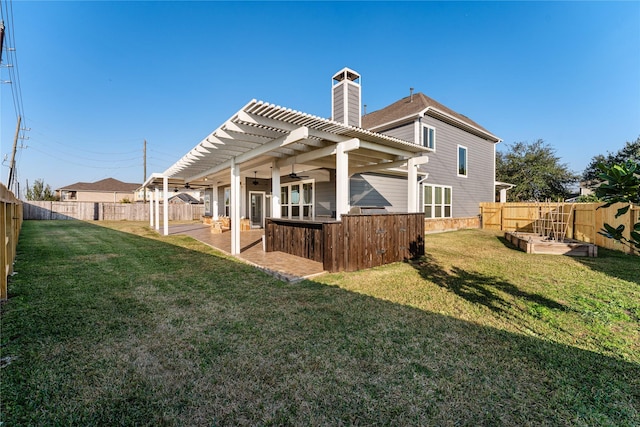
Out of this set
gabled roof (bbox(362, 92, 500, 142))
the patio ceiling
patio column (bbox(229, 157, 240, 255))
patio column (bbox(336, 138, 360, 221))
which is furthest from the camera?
gabled roof (bbox(362, 92, 500, 142))

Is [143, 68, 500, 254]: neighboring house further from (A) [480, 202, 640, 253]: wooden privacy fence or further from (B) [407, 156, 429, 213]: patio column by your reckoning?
(A) [480, 202, 640, 253]: wooden privacy fence

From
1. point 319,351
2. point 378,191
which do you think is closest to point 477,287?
point 319,351

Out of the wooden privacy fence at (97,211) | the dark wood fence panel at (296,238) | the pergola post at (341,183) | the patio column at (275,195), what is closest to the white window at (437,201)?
the patio column at (275,195)

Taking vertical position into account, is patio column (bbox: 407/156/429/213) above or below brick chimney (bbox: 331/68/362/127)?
below

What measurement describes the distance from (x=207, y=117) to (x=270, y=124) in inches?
705

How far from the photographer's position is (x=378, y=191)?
12016 millimetres

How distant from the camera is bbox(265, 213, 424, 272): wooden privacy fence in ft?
19.3

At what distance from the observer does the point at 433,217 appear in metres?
14.8

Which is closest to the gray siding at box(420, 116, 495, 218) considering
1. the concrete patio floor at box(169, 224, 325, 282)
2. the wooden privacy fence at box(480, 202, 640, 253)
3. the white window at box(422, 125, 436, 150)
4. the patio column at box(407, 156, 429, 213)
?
the white window at box(422, 125, 436, 150)

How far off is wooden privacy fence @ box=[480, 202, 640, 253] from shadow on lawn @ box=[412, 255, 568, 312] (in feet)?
8.67

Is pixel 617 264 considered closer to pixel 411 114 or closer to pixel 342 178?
pixel 342 178

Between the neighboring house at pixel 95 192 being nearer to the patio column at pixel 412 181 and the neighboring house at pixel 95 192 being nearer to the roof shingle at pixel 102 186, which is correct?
the roof shingle at pixel 102 186

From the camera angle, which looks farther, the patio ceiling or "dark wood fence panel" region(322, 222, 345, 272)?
"dark wood fence panel" region(322, 222, 345, 272)

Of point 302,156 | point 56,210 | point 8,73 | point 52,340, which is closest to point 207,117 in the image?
point 8,73
